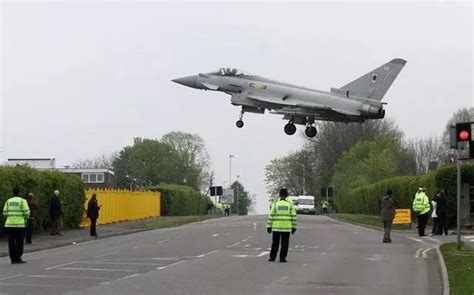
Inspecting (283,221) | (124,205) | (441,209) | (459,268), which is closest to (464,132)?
(459,268)

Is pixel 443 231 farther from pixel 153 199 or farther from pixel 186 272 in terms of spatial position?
pixel 153 199

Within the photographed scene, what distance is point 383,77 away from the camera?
37406 mm

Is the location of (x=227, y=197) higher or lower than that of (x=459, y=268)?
higher

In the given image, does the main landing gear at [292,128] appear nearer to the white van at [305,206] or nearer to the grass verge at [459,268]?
the grass verge at [459,268]

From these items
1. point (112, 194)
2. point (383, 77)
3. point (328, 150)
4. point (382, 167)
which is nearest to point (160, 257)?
point (383, 77)

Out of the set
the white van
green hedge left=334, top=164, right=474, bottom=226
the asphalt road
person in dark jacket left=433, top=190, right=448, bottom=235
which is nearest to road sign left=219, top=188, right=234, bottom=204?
the white van

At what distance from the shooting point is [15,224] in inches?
764

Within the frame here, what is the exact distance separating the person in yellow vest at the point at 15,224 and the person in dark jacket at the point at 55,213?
495 inches

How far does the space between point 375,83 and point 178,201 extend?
120 ft

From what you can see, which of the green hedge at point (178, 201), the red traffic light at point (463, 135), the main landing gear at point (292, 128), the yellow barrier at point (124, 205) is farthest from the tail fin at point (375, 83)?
the green hedge at point (178, 201)

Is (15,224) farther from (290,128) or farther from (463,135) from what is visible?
(290,128)

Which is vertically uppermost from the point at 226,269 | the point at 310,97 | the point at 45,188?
the point at 310,97

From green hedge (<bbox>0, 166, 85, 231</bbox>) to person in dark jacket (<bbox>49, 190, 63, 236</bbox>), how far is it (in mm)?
779

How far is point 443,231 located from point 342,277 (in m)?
17.1
